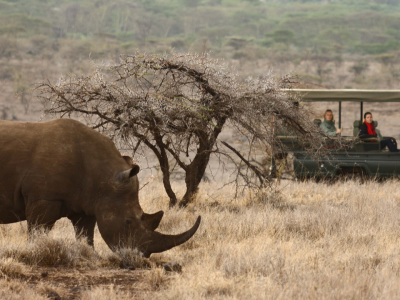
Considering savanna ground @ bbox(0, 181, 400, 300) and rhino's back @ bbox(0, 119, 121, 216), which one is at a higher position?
rhino's back @ bbox(0, 119, 121, 216)

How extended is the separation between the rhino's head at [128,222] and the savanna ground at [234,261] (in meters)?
0.17

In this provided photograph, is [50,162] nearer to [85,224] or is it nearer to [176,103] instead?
[85,224]

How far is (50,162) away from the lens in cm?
566

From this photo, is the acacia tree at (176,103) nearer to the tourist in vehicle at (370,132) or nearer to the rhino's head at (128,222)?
the rhino's head at (128,222)

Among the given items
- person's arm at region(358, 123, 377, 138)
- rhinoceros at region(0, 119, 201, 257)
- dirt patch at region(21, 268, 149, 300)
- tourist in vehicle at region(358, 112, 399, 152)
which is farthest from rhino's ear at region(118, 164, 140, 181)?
person's arm at region(358, 123, 377, 138)

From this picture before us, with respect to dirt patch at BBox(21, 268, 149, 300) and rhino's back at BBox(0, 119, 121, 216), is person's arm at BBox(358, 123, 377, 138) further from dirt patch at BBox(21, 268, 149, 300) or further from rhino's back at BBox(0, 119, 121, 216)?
dirt patch at BBox(21, 268, 149, 300)

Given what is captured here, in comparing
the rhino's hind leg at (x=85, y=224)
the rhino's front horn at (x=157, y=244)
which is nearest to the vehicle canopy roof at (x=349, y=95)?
the rhino's hind leg at (x=85, y=224)

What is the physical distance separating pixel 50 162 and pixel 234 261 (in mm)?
2146

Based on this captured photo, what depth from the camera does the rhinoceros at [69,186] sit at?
5.61 metres

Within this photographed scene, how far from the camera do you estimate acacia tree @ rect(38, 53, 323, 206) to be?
8.01 meters

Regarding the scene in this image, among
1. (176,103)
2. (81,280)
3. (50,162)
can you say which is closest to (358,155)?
(176,103)

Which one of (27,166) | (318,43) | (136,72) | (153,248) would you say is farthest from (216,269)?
(318,43)

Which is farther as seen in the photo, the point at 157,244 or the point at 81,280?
the point at 157,244

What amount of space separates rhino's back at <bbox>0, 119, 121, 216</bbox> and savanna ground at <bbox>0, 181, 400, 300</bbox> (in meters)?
0.49
